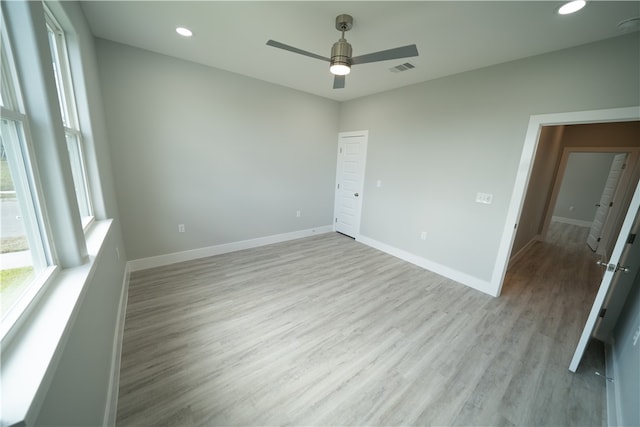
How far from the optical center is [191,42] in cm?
256

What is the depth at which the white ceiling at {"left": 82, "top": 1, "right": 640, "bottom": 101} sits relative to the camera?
5.94 feet

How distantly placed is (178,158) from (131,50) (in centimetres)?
129

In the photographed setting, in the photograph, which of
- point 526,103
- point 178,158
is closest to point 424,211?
point 526,103

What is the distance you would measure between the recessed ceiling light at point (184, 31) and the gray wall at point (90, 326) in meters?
0.73

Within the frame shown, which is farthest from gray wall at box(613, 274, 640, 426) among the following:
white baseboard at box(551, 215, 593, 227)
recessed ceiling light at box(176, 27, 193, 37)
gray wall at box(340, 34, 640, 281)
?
white baseboard at box(551, 215, 593, 227)

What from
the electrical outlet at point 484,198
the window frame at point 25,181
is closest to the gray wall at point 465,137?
the electrical outlet at point 484,198

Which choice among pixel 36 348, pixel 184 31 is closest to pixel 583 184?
pixel 184 31

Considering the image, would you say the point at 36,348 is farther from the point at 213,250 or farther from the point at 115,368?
the point at 213,250

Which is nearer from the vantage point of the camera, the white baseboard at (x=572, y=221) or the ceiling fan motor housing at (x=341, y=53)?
the ceiling fan motor housing at (x=341, y=53)

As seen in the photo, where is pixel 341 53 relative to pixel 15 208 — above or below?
above

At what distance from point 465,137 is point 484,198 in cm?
86

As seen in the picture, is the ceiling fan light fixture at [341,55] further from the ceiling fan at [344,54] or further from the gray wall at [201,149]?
the gray wall at [201,149]

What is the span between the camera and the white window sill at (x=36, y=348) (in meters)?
0.57

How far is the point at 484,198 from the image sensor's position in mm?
2979
